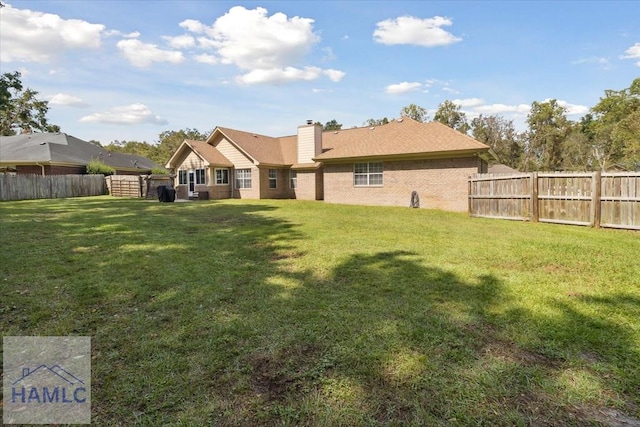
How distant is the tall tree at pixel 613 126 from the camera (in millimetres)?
35853

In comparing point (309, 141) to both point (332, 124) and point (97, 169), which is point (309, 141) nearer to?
point (97, 169)

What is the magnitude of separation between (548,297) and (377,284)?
216cm

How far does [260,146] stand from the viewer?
24500mm

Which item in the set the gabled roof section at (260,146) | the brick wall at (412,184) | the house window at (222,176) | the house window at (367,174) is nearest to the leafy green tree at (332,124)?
the gabled roof section at (260,146)

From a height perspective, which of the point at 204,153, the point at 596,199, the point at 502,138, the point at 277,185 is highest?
the point at 502,138

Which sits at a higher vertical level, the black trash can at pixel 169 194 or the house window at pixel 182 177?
the house window at pixel 182 177

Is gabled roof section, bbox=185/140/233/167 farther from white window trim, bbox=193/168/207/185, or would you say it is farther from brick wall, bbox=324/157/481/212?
brick wall, bbox=324/157/481/212

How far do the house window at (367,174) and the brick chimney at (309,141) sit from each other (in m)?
3.86

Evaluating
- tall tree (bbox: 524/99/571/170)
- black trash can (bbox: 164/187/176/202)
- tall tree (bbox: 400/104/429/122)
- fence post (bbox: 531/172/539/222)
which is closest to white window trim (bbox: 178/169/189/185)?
black trash can (bbox: 164/187/176/202)

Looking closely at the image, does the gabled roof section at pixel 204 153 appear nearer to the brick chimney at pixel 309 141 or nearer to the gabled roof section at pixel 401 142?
the brick chimney at pixel 309 141

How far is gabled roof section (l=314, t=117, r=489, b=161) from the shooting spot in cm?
1570

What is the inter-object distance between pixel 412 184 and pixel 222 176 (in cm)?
1356

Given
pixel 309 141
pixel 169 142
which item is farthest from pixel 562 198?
pixel 169 142

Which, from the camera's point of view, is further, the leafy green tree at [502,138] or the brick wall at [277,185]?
the leafy green tree at [502,138]
